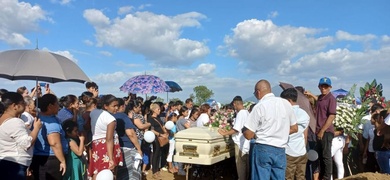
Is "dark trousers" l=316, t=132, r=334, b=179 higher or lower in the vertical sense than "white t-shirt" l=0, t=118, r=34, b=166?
lower

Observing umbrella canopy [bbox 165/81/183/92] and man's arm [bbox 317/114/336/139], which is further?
umbrella canopy [bbox 165/81/183/92]

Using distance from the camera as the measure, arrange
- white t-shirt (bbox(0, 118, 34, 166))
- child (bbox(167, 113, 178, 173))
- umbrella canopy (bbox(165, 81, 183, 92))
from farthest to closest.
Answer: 1. umbrella canopy (bbox(165, 81, 183, 92))
2. child (bbox(167, 113, 178, 173))
3. white t-shirt (bbox(0, 118, 34, 166))

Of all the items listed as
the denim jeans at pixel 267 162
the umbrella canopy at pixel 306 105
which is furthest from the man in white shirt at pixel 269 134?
the umbrella canopy at pixel 306 105

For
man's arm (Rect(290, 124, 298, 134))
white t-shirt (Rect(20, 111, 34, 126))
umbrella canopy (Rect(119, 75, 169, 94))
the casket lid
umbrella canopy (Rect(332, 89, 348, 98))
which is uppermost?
umbrella canopy (Rect(119, 75, 169, 94))

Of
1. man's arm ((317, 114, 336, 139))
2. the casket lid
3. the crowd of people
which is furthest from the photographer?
the casket lid

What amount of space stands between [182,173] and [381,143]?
438 centimetres

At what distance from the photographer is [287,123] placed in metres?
4.40

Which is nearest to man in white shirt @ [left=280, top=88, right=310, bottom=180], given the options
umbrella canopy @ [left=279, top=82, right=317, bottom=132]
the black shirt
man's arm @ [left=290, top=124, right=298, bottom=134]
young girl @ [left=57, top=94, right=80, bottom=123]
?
man's arm @ [left=290, top=124, right=298, bottom=134]

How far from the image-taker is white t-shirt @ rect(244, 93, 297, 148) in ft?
14.2

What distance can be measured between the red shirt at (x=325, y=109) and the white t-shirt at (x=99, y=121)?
3375 millimetres

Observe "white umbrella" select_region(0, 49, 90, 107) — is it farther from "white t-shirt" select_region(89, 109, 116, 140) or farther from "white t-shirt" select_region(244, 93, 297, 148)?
"white t-shirt" select_region(244, 93, 297, 148)

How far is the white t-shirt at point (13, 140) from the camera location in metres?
3.54

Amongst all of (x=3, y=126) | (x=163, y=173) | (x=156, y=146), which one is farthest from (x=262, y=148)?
(x=163, y=173)

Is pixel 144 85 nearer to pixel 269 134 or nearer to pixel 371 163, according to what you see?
pixel 371 163
